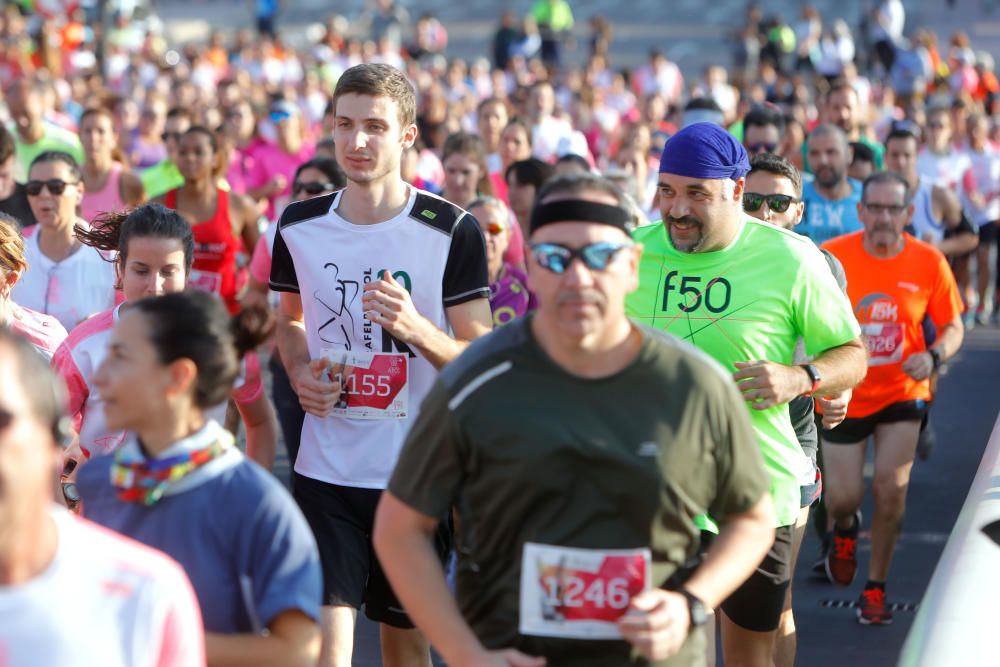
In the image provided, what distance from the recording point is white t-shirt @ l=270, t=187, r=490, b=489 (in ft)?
16.2

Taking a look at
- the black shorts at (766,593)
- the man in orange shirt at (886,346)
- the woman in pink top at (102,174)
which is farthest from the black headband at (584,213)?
the woman in pink top at (102,174)

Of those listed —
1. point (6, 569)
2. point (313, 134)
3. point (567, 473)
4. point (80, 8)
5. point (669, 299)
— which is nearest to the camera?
point (6, 569)

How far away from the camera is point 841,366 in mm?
4879

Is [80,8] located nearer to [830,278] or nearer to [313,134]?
[313,134]

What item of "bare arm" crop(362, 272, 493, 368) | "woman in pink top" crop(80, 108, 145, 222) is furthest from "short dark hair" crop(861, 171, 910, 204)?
"woman in pink top" crop(80, 108, 145, 222)

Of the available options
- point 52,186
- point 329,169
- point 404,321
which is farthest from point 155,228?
point 329,169

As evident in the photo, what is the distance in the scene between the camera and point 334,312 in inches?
Answer: 197

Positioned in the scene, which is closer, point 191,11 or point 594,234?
point 594,234

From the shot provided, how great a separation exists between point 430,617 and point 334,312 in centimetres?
187

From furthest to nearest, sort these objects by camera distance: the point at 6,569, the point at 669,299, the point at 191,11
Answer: the point at 191,11, the point at 669,299, the point at 6,569

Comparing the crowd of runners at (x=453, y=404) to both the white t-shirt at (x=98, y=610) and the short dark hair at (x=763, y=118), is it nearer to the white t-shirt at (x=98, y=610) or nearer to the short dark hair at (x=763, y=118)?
the white t-shirt at (x=98, y=610)

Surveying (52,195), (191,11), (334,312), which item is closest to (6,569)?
(334,312)

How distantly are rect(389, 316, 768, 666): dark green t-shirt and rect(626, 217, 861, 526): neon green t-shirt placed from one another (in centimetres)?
145

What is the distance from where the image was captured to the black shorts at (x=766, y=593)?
198 inches
